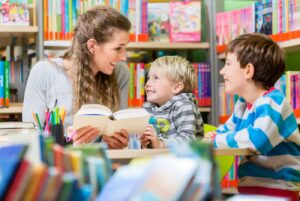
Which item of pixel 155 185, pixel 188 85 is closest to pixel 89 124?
pixel 188 85

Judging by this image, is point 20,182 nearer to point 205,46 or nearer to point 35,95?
point 35,95

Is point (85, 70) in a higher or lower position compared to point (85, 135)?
higher

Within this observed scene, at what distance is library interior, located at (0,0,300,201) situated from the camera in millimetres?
662

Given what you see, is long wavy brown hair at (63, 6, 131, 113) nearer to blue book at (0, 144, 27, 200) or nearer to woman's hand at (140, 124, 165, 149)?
woman's hand at (140, 124, 165, 149)

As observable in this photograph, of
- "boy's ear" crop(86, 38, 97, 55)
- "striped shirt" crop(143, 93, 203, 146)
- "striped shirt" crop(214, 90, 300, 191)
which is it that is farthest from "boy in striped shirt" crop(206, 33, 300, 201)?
"boy's ear" crop(86, 38, 97, 55)

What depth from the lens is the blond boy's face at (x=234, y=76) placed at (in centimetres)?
221

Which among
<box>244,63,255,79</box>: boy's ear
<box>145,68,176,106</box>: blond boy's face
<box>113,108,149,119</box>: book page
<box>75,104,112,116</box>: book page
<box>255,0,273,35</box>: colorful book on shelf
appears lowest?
<box>113,108,149,119</box>: book page

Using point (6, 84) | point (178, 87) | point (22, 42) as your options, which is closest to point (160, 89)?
point (178, 87)

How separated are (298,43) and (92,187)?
2388 millimetres

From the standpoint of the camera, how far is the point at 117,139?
1.93m

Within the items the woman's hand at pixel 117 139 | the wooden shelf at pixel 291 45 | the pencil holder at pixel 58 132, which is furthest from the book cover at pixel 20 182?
the wooden shelf at pixel 291 45

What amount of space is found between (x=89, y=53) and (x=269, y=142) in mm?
913

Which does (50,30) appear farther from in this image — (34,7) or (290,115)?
(290,115)

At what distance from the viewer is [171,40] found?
3590 millimetres
